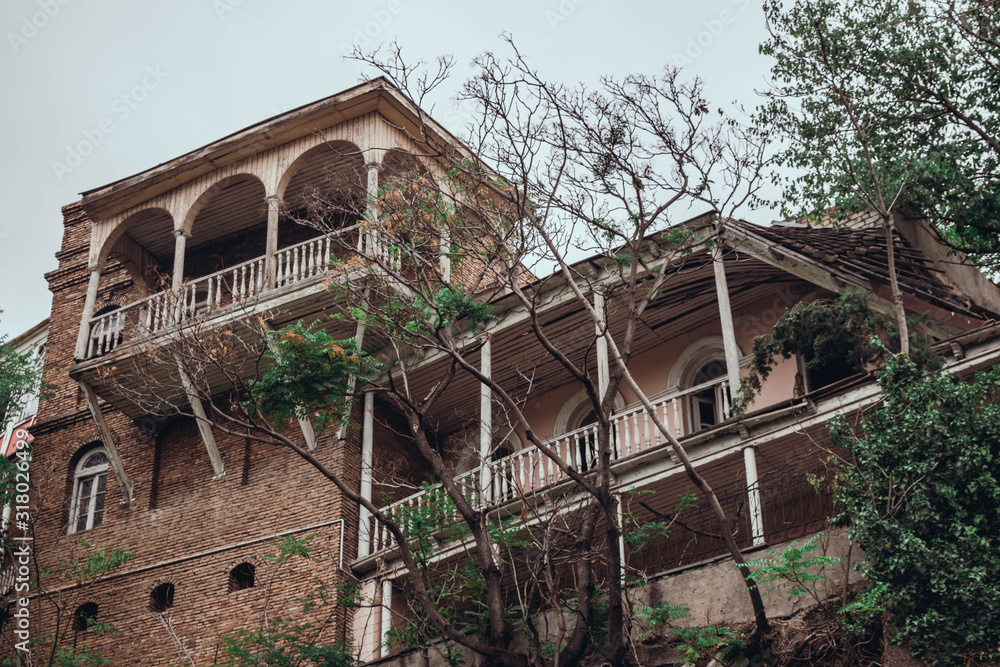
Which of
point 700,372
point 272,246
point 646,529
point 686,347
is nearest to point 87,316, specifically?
point 272,246

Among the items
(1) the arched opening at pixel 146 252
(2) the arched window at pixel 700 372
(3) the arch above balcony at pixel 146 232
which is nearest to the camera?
(2) the arched window at pixel 700 372

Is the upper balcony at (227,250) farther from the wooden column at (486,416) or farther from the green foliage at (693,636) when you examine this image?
the green foliage at (693,636)

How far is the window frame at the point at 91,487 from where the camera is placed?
21609mm

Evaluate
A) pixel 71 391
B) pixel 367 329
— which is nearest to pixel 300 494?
pixel 367 329

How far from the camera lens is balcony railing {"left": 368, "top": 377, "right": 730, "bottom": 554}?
51.7 feet

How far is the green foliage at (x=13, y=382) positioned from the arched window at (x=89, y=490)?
5.00 feet

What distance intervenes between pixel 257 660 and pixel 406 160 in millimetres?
8007

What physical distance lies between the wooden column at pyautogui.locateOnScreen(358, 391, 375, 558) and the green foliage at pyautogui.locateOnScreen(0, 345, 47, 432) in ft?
22.8

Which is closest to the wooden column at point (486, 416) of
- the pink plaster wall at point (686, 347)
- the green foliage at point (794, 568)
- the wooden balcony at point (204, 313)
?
the pink plaster wall at point (686, 347)

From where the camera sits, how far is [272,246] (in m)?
19.9

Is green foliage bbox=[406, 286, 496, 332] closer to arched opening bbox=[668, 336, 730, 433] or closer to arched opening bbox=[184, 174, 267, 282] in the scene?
arched opening bbox=[668, 336, 730, 433]

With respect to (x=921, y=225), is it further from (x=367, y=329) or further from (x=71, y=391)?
(x=71, y=391)

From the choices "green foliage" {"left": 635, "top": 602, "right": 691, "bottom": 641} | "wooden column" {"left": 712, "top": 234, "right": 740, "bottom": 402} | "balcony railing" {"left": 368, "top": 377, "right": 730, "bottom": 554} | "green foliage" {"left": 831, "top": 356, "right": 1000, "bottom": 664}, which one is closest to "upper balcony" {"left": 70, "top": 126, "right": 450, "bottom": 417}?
"balcony railing" {"left": 368, "top": 377, "right": 730, "bottom": 554}

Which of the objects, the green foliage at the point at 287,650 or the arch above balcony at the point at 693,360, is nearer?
the green foliage at the point at 287,650
